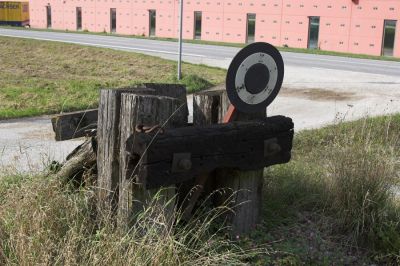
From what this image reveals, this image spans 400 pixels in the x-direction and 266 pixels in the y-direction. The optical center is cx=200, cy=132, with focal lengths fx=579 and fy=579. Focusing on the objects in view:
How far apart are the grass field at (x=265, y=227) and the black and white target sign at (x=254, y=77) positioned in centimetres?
89

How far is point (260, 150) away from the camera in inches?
175

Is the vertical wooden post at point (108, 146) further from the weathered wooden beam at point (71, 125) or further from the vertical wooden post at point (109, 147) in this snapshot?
the weathered wooden beam at point (71, 125)

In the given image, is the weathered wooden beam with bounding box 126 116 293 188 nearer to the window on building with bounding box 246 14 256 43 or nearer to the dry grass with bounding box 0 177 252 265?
the dry grass with bounding box 0 177 252 265

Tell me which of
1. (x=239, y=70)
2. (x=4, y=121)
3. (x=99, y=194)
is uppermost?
(x=239, y=70)

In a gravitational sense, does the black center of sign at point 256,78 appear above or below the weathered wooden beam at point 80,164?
above

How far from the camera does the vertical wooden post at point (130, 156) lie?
3787 mm

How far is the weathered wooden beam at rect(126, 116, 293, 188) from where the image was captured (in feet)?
12.3

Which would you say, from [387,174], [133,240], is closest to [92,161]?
[133,240]

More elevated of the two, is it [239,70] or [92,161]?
[239,70]

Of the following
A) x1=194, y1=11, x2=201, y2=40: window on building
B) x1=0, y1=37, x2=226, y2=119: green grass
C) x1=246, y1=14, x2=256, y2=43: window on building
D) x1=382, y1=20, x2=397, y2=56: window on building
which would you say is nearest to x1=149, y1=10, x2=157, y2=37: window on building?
x1=194, y1=11, x2=201, y2=40: window on building

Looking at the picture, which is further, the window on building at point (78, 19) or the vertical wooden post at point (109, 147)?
the window on building at point (78, 19)

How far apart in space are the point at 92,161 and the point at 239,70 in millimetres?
1299

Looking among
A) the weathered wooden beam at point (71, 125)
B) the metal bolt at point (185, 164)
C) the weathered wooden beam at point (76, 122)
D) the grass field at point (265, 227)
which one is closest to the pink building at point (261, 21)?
the grass field at point (265, 227)

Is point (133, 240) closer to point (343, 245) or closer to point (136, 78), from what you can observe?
point (343, 245)
